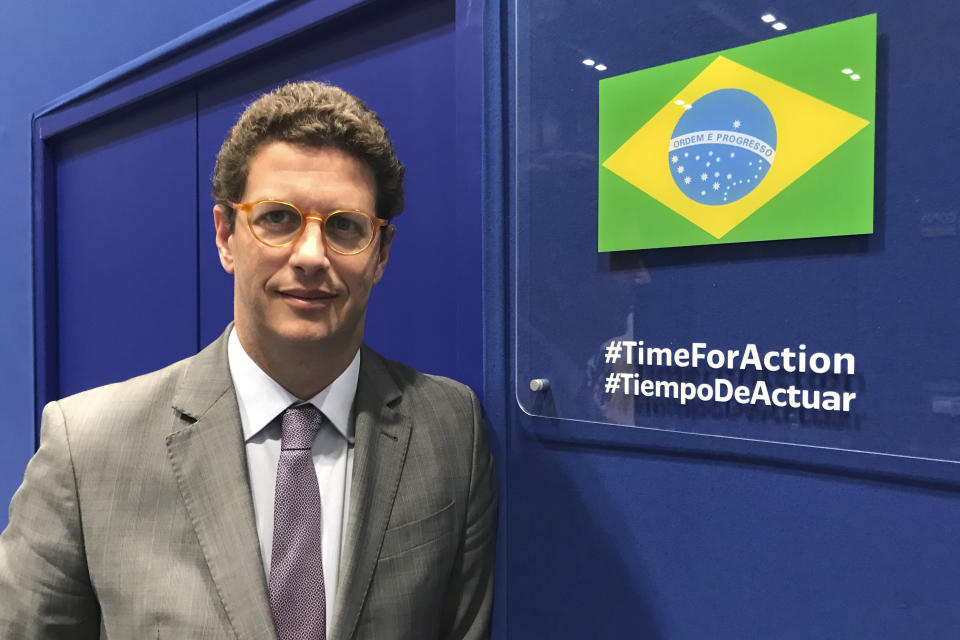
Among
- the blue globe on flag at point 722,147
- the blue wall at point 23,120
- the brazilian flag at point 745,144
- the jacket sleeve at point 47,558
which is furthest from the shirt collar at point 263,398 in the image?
the blue wall at point 23,120

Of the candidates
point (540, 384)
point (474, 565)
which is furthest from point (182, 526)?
point (540, 384)

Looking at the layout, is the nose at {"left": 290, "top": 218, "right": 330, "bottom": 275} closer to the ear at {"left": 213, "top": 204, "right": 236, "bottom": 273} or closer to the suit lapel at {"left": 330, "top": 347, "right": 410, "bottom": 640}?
the ear at {"left": 213, "top": 204, "right": 236, "bottom": 273}

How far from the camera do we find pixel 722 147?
3.25 ft

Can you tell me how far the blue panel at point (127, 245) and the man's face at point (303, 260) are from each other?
3.14 feet

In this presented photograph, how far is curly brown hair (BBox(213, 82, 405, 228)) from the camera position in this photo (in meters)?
1.03

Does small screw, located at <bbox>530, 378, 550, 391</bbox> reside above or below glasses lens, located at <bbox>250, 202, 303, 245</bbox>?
below

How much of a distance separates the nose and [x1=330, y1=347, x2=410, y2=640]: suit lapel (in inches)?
9.7

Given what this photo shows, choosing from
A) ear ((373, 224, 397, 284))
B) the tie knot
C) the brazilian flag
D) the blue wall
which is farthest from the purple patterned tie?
the blue wall

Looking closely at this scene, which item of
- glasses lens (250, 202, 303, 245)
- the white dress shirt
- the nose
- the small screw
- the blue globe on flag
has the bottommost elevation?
the white dress shirt

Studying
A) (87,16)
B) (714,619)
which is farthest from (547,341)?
(87,16)

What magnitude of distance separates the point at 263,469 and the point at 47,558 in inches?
12.3

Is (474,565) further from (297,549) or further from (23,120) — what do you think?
(23,120)

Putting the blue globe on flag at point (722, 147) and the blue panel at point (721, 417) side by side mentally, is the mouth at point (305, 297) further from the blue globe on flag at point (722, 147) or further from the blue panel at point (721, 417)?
the blue globe on flag at point (722, 147)

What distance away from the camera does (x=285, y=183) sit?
1.01m
